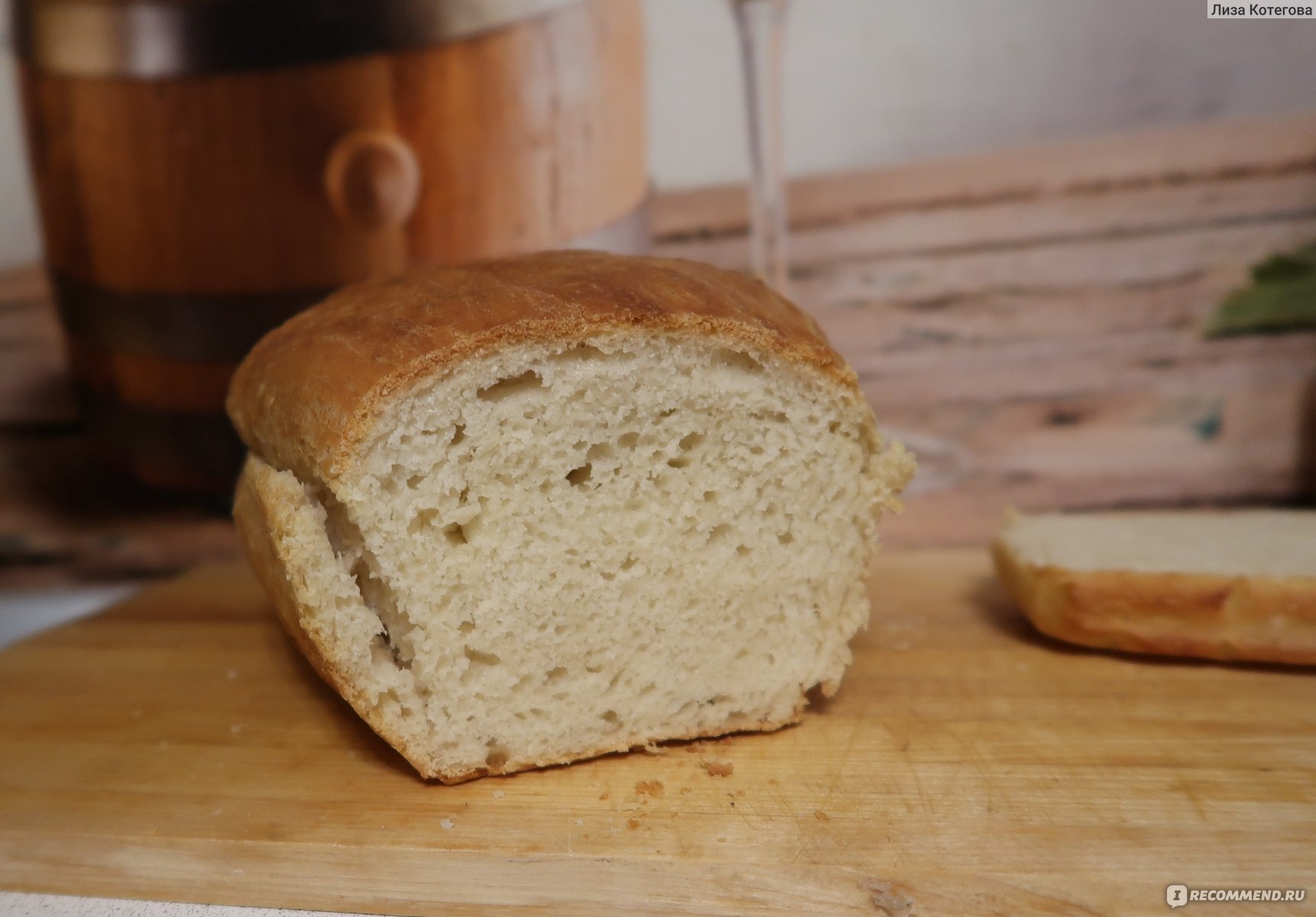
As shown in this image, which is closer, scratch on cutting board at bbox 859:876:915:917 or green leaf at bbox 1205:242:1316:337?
scratch on cutting board at bbox 859:876:915:917

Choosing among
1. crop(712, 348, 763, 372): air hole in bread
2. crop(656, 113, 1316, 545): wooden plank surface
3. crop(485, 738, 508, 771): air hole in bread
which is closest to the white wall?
crop(656, 113, 1316, 545): wooden plank surface

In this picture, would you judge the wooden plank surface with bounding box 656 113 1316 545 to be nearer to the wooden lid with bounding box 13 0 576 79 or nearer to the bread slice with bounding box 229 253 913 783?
the wooden lid with bounding box 13 0 576 79

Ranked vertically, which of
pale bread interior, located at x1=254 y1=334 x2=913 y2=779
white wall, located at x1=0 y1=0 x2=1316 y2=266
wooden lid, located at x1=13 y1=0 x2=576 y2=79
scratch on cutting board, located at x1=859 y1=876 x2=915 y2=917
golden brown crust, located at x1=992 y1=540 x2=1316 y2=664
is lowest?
scratch on cutting board, located at x1=859 y1=876 x2=915 y2=917

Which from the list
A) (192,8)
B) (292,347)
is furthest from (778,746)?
(192,8)

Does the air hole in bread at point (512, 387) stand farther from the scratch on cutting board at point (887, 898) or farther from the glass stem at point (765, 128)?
the glass stem at point (765, 128)

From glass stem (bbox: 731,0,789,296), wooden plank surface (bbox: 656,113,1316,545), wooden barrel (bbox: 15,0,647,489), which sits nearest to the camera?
wooden barrel (bbox: 15,0,647,489)

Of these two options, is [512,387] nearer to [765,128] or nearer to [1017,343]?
[765,128]

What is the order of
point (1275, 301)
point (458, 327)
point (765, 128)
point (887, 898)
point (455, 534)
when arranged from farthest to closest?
point (1275, 301) → point (765, 128) → point (455, 534) → point (458, 327) → point (887, 898)

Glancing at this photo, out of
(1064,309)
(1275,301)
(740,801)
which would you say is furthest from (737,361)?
(1275,301)
